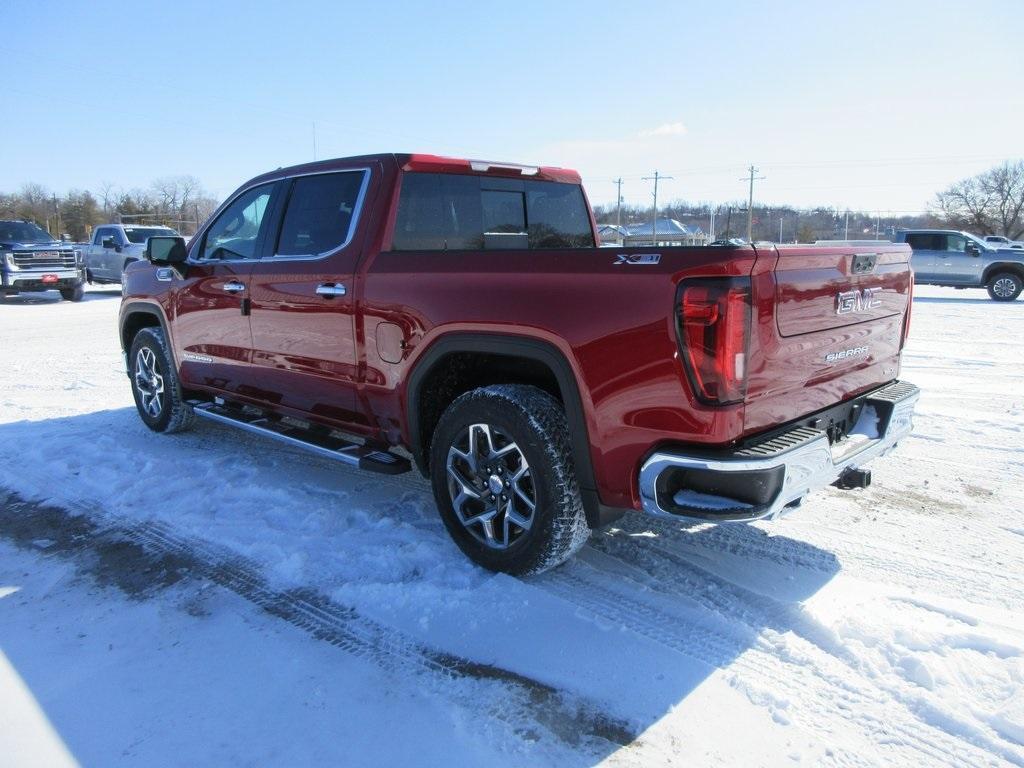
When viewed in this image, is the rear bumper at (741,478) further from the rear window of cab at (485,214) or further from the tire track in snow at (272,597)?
the rear window of cab at (485,214)

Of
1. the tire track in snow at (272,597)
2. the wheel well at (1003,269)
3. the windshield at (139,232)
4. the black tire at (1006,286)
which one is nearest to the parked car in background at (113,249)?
the windshield at (139,232)

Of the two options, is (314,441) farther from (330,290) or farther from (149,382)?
(149,382)

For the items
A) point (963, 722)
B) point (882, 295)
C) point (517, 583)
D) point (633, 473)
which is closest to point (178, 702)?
point (517, 583)

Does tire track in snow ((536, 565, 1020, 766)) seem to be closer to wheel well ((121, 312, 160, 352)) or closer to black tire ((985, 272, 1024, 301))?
wheel well ((121, 312, 160, 352))

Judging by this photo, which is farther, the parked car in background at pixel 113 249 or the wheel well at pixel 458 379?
the parked car in background at pixel 113 249

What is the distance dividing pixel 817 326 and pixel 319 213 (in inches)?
111

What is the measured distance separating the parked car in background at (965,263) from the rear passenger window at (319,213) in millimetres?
16970

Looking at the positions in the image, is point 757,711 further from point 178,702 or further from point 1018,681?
point 178,702

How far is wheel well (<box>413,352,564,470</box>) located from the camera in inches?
139

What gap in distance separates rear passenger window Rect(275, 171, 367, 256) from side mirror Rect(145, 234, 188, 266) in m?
1.10

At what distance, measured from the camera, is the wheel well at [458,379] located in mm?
3539

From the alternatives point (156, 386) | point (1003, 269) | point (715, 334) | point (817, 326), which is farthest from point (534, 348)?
point (1003, 269)

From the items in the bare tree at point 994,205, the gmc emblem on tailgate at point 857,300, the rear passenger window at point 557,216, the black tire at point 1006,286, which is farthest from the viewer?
the bare tree at point 994,205

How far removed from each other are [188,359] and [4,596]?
7.77 ft
